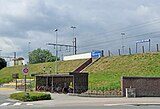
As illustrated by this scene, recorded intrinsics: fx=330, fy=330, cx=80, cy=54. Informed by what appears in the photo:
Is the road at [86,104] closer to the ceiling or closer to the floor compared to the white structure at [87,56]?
closer to the floor

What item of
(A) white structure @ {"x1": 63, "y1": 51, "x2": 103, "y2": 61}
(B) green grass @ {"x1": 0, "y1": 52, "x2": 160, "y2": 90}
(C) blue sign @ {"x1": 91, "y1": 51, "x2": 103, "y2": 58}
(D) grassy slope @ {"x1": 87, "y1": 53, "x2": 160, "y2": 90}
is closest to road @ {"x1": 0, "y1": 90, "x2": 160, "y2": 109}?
(B) green grass @ {"x1": 0, "y1": 52, "x2": 160, "y2": 90}

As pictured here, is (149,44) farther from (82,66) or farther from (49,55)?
(49,55)

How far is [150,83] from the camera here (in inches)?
1234

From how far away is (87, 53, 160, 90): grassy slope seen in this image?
4329 centimetres

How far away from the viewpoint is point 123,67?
50.2 meters

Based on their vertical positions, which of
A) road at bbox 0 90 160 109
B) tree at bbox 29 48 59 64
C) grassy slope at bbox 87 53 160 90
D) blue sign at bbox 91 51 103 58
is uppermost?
tree at bbox 29 48 59 64

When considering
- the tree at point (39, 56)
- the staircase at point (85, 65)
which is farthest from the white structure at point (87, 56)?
the tree at point (39, 56)

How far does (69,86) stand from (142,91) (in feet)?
33.1

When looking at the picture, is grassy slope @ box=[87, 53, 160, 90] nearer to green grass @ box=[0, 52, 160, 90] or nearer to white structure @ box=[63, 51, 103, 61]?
green grass @ box=[0, 52, 160, 90]

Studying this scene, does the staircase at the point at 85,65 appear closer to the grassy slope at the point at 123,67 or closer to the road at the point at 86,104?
the grassy slope at the point at 123,67

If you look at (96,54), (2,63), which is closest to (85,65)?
(96,54)

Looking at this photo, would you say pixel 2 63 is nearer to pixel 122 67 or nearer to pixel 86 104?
pixel 122 67

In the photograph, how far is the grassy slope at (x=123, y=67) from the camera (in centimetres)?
4329

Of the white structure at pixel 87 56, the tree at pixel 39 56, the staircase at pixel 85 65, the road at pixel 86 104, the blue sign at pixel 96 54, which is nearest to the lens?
the road at pixel 86 104
